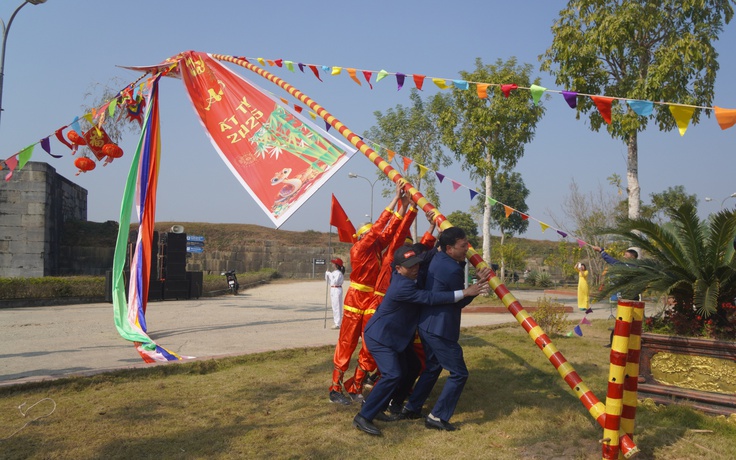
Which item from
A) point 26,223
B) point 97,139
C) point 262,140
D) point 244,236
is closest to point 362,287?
point 262,140

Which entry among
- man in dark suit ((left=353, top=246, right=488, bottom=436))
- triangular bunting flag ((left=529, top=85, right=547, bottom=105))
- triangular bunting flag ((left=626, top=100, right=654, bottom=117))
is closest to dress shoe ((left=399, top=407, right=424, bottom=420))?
man in dark suit ((left=353, top=246, right=488, bottom=436))

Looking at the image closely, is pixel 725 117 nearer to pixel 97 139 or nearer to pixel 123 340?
pixel 123 340

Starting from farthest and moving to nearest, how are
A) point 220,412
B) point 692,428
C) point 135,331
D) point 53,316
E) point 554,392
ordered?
point 53,316, point 135,331, point 554,392, point 220,412, point 692,428

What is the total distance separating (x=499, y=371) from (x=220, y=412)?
3413mm

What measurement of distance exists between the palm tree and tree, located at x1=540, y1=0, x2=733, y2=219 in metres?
6.95

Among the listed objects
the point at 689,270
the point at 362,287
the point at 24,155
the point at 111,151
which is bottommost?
the point at 362,287

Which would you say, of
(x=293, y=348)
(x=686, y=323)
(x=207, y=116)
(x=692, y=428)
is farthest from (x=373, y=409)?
(x=207, y=116)

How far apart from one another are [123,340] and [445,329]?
6.95 m

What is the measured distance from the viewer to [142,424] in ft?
15.5

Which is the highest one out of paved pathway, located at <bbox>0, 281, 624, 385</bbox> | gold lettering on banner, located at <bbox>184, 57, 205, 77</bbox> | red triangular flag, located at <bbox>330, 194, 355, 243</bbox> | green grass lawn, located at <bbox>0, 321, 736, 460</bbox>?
gold lettering on banner, located at <bbox>184, 57, 205, 77</bbox>

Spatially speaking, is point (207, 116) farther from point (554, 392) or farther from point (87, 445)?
point (554, 392)

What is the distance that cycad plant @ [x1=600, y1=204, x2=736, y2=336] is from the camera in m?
5.10

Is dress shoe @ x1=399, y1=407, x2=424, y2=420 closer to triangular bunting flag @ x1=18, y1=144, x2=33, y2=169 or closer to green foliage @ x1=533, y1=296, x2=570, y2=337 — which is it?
green foliage @ x1=533, y1=296, x2=570, y2=337

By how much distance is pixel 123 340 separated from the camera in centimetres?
966
